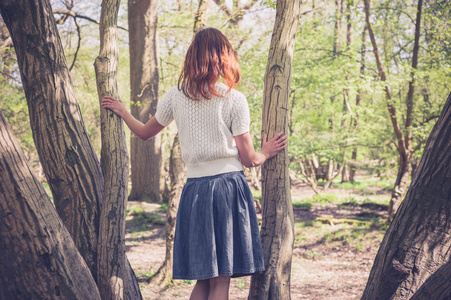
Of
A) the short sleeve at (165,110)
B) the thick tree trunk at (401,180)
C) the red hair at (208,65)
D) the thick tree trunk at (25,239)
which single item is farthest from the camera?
the thick tree trunk at (401,180)

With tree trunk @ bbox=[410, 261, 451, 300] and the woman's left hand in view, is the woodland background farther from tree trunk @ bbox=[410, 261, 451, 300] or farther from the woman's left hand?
tree trunk @ bbox=[410, 261, 451, 300]

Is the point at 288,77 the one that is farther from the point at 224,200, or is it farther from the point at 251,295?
the point at 251,295

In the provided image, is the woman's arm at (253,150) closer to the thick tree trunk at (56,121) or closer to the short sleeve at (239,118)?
the short sleeve at (239,118)

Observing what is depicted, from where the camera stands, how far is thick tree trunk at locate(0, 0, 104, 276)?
108 inches

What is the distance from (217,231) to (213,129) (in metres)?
0.64

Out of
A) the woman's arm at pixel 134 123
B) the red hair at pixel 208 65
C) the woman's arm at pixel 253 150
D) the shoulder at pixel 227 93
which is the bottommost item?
the woman's arm at pixel 253 150

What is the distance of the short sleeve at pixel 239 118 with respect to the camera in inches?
99.2

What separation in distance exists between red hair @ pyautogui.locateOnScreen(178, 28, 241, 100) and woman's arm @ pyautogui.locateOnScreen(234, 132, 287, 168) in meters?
0.33

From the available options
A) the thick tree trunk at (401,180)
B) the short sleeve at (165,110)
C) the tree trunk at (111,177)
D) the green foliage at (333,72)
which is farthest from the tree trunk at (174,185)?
the thick tree trunk at (401,180)

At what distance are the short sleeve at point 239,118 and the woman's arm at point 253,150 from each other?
0.03 m

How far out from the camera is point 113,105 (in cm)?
291

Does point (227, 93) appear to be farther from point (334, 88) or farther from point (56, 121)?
point (334, 88)

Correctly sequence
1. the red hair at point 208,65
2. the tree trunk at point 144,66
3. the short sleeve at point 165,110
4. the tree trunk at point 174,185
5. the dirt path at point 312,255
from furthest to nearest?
the tree trunk at point 144,66
the dirt path at point 312,255
the tree trunk at point 174,185
the short sleeve at point 165,110
the red hair at point 208,65

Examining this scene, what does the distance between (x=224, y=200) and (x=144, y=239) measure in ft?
21.6
